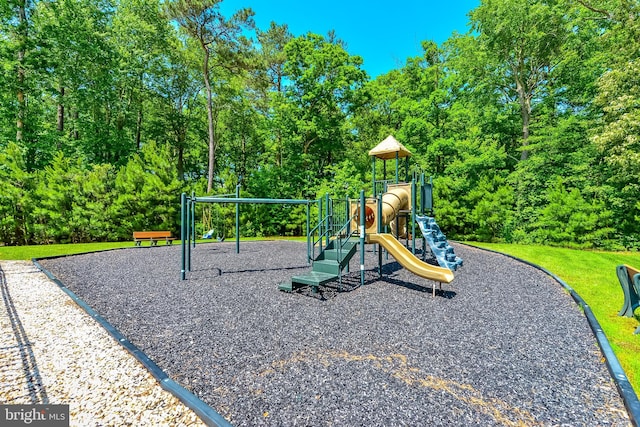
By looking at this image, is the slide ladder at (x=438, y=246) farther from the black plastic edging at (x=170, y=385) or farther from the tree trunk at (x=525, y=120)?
the tree trunk at (x=525, y=120)

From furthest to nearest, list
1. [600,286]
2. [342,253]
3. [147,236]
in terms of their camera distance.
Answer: [147,236], [342,253], [600,286]

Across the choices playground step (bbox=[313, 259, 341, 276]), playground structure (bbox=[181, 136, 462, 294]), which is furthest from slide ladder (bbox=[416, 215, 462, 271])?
playground step (bbox=[313, 259, 341, 276])

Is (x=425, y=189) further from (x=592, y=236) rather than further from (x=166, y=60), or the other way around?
(x=166, y=60)

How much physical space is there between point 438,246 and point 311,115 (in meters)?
16.4

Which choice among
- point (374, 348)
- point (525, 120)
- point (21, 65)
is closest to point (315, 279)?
point (374, 348)

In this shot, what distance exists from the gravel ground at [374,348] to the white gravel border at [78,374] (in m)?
0.30

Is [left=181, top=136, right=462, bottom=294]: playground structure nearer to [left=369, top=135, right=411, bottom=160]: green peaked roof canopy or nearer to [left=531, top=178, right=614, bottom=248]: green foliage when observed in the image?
[left=369, top=135, right=411, bottom=160]: green peaked roof canopy

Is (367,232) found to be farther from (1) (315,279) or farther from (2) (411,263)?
(1) (315,279)

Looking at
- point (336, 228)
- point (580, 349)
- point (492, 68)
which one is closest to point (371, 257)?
point (336, 228)

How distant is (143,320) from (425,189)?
8.51 metres

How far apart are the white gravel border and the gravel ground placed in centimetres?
30

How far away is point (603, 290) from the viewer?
20.1ft

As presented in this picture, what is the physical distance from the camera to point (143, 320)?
4711 millimetres

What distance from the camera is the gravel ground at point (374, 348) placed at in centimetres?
255
